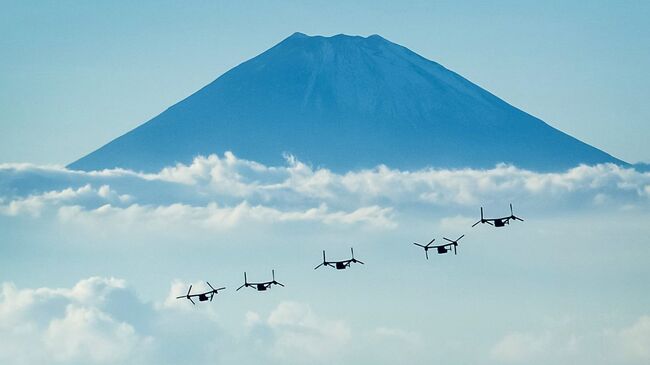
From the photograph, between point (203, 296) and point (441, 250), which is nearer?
point (441, 250)

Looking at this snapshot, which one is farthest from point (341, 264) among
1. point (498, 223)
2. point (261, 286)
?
point (498, 223)

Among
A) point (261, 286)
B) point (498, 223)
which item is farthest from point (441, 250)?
point (261, 286)

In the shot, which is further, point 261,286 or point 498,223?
point 261,286

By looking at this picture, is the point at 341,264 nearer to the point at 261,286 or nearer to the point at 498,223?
the point at 261,286

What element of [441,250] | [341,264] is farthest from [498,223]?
[341,264]

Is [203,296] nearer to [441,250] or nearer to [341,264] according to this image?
[341,264]

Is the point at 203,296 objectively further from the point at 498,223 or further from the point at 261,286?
the point at 498,223
